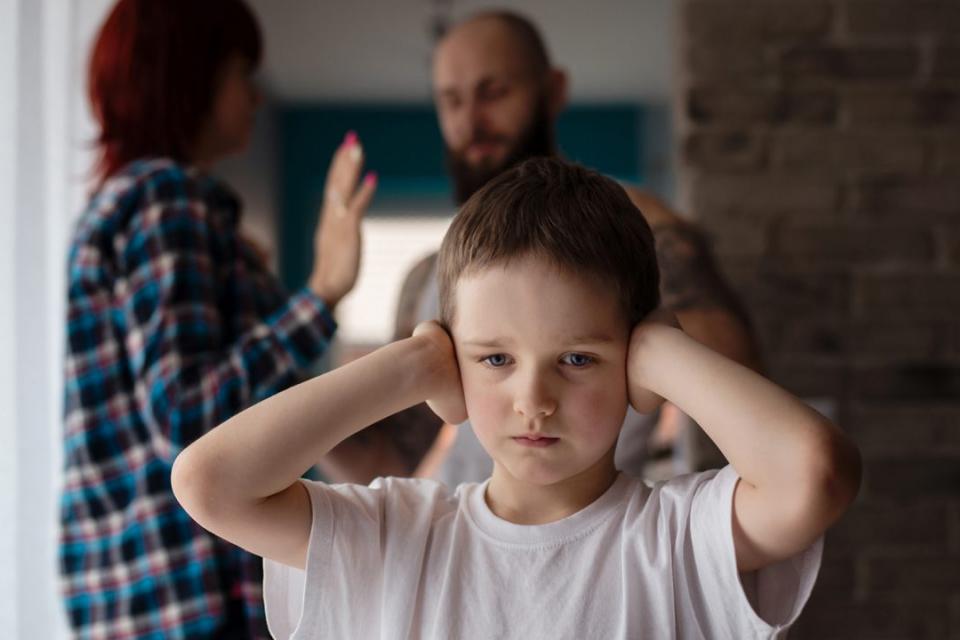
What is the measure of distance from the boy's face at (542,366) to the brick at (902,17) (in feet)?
5.00

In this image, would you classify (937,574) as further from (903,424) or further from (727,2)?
(727,2)

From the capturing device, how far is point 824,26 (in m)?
1.98

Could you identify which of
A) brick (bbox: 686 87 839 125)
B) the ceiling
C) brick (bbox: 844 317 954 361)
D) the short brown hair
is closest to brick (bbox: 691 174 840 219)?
brick (bbox: 686 87 839 125)

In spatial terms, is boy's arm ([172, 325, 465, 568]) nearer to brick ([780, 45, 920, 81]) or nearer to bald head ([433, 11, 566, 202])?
bald head ([433, 11, 566, 202])

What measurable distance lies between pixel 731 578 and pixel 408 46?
3821 millimetres

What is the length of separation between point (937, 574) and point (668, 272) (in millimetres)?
1267

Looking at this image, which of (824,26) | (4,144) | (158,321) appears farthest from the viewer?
(824,26)

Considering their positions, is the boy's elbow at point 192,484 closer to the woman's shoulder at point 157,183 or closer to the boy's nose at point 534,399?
the boy's nose at point 534,399

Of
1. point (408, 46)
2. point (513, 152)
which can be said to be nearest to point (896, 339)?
point (513, 152)

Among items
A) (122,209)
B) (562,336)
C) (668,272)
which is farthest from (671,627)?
(122,209)

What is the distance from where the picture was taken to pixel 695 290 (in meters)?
1.11

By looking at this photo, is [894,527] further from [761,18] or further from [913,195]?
[761,18]

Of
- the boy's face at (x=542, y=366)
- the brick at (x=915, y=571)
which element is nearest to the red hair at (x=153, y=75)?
the boy's face at (x=542, y=366)

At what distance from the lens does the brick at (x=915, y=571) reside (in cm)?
198
